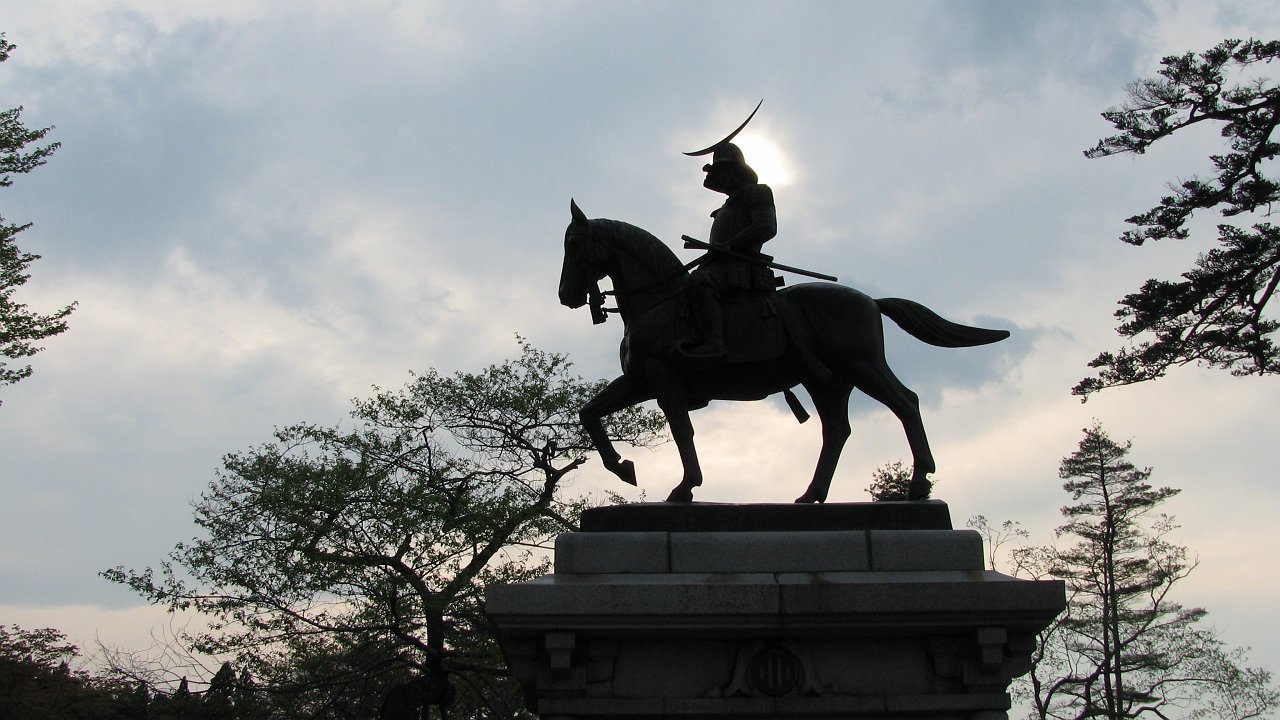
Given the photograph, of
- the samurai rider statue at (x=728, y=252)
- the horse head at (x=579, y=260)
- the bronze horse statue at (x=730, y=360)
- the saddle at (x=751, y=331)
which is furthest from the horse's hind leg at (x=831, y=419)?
the horse head at (x=579, y=260)

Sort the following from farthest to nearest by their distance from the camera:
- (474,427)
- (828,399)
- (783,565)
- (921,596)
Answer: (474,427) < (828,399) < (783,565) < (921,596)

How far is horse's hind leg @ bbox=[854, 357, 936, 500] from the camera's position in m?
6.78

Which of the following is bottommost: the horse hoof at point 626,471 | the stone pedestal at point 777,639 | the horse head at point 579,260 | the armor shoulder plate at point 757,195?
the stone pedestal at point 777,639

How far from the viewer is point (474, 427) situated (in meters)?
22.1

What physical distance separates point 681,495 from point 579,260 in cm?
183

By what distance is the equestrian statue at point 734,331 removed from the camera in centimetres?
692

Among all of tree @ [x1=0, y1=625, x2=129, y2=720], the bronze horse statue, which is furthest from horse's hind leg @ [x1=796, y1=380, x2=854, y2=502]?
tree @ [x1=0, y1=625, x2=129, y2=720]

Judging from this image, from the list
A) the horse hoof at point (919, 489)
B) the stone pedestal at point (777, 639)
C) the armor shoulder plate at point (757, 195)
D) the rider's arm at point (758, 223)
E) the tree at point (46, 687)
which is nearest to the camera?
the stone pedestal at point (777, 639)

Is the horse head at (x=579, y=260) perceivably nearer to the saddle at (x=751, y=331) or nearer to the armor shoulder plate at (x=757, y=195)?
the saddle at (x=751, y=331)

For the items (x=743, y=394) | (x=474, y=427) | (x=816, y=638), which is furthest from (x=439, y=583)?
(x=816, y=638)

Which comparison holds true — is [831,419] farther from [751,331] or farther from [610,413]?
[610,413]

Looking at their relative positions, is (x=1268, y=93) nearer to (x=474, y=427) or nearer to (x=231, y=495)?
(x=474, y=427)

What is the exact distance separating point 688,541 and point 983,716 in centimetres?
188

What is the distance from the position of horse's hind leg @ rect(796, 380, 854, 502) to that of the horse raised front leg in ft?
3.98
